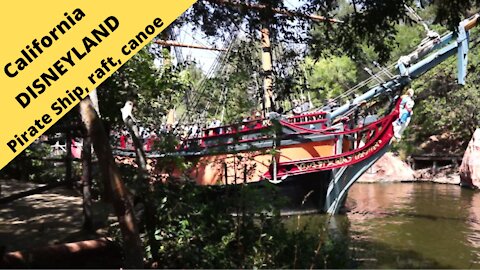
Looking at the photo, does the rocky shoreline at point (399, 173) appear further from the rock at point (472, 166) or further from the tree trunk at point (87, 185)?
the tree trunk at point (87, 185)

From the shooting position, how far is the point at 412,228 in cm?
1148

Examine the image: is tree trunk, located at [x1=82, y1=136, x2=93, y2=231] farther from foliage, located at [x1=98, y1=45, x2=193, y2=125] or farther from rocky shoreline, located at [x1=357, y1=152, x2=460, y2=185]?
rocky shoreline, located at [x1=357, y1=152, x2=460, y2=185]

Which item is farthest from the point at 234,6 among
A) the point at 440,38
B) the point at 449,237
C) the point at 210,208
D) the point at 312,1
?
the point at 440,38

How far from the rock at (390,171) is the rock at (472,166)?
13.4 feet

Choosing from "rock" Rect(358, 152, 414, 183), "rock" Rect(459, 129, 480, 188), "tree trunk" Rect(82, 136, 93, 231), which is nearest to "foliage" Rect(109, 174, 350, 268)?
"tree trunk" Rect(82, 136, 93, 231)

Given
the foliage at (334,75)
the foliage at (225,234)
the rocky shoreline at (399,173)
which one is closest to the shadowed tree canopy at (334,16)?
the foliage at (225,234)

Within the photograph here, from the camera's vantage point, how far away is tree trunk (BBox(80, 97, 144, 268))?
3586 mm

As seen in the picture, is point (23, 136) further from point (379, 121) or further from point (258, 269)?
point (379, 121)

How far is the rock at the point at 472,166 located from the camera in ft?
67.9

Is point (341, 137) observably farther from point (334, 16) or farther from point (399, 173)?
point (399, 173)

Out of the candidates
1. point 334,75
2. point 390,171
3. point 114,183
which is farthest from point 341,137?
point 334,75

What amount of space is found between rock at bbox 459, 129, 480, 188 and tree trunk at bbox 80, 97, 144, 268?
20.1 metres

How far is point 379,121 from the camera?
13.4 m

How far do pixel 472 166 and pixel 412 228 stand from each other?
1118 centimetres
